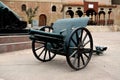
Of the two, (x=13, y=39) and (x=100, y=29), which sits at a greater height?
(x=13, y=39)

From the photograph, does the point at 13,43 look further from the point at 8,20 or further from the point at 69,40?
the point at 69,40

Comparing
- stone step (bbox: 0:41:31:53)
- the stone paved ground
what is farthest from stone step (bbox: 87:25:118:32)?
the stone paved ground

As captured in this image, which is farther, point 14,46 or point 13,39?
point 13,39

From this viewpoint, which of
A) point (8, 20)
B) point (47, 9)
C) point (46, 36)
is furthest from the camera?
point (47, 9)

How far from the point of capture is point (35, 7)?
2111 inches

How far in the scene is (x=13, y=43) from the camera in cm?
971

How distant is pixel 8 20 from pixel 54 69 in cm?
469

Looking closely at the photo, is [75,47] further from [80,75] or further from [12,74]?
[12,74]

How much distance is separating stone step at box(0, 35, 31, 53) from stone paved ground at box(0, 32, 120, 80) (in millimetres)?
733

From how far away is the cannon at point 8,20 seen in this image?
10.9 m

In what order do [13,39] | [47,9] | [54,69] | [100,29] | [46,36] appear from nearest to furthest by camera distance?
[46,36]
[54,69]
[13,39]
[100,29]
[47,9]

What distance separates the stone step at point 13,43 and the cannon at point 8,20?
0.78 metres

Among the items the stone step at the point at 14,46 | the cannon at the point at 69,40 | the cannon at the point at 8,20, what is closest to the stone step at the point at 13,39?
the stone step at the point at 14,46

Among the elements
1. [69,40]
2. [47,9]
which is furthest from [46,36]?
[47,9]
